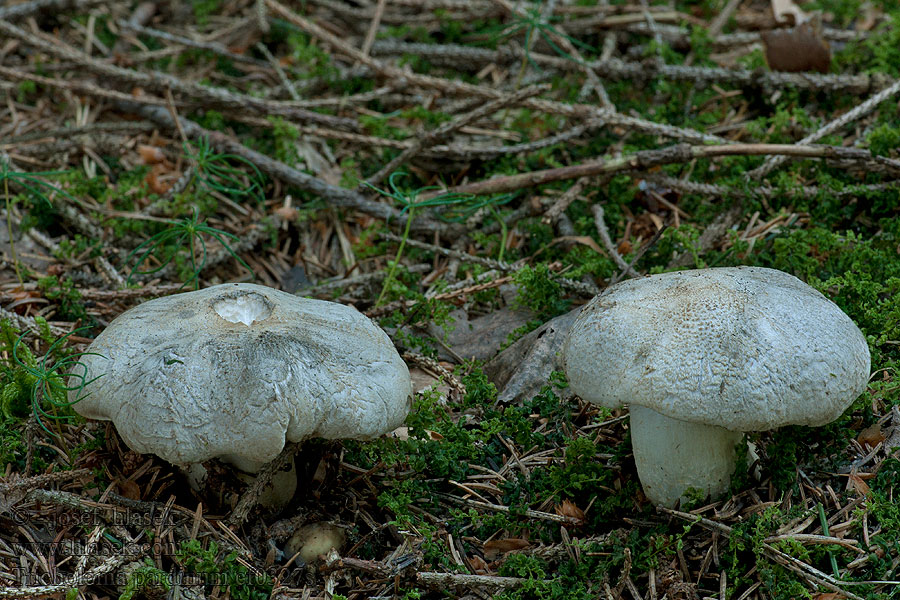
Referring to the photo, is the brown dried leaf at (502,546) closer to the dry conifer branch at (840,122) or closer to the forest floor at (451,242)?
the forest floor at (451,242)

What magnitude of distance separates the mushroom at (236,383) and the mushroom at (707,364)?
0.74 m

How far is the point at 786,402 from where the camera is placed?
8.32ft

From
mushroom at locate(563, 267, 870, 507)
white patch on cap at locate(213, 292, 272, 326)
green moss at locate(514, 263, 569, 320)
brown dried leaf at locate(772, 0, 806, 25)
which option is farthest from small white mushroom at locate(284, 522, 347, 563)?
brown dried leaf at locate(772, 0, 806, 25)

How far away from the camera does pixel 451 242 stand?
467cm

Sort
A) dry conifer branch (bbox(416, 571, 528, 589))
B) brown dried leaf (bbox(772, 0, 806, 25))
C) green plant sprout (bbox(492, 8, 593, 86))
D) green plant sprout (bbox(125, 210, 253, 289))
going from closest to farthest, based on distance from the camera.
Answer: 1. dry conifer branch (bbox(416, 571, 528, 589))
2. green plant sprout (bbox(125, 210, 253, 289))
3. green plant sprout (bbox(492, 8, 593, 86))
4. brown dried leaf (bbox(772, 0, 806, 25))

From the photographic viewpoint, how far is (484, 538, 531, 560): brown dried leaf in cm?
299

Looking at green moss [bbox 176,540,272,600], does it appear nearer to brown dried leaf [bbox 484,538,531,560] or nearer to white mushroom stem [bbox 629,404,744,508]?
brown dried leaf [bbox 484,538,531,560]

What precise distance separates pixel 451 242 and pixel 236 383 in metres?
2.17

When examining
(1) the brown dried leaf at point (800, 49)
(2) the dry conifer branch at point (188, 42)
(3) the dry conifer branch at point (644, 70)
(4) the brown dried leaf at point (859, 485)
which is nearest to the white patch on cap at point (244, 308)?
(4) the brown dried leaf at point (859, 485)

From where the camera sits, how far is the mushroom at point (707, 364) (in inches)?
100

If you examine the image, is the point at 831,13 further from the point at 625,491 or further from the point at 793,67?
the point at 625,491

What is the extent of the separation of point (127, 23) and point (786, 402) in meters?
5.35

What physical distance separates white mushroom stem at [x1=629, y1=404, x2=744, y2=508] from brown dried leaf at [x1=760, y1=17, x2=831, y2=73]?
3128mm

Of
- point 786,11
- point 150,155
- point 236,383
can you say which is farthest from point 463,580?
point 786,11
